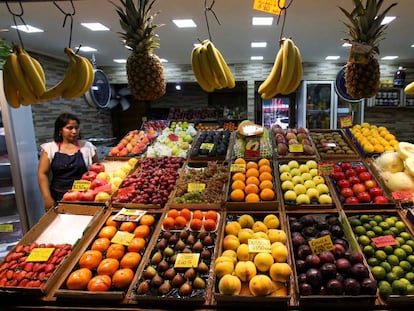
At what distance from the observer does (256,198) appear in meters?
2.13

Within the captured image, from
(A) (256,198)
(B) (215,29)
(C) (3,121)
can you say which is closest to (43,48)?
(C) (3,121)

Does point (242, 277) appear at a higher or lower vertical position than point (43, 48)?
lower

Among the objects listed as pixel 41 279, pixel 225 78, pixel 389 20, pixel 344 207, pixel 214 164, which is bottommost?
pixel 41 279

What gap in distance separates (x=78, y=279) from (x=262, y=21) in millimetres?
3916

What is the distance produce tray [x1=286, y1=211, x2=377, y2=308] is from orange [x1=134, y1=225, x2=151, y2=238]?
936mm

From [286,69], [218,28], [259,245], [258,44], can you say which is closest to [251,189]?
[259,245]

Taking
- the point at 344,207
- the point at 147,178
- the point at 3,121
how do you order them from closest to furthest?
1. the point at 344,207
2. the point at 147,178
3. the point at 3,121

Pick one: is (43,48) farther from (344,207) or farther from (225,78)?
(344,207)

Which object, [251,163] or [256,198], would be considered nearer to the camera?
[256,198]

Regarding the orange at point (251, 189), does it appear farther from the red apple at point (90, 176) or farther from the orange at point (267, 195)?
the red apple at point (90, 176)

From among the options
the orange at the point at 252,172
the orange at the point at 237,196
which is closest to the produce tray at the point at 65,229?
the orange at the point at 237,196

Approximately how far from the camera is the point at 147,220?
203 cm

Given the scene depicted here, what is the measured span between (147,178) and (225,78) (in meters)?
1.15

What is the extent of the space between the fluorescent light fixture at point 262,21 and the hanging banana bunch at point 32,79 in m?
2.91
